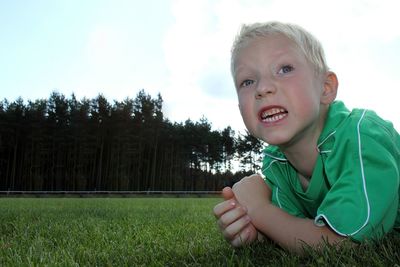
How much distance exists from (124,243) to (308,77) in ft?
5.81

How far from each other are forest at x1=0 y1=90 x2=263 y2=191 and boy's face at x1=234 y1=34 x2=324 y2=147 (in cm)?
5956

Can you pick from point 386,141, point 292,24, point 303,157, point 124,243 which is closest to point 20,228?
point 124,243

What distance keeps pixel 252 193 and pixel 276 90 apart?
0.68 m

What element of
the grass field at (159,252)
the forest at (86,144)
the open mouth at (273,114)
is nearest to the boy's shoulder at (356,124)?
the open mouth at (273,114)

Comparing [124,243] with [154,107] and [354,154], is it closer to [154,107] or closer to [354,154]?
[354,154]

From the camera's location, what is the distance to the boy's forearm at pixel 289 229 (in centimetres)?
217

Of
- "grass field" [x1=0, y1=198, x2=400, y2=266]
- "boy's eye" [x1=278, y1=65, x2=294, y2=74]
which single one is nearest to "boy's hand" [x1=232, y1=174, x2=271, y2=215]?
"grass field" [x1=0, y1=198, x2=400, y2=266]

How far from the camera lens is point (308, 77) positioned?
2430mm

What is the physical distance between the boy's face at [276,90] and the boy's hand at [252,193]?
0.37 m

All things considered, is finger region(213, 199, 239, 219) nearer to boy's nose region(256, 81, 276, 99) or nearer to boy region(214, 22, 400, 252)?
boy region(214, 22, 400, 252)

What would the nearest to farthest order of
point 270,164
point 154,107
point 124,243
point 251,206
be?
1. point 251,206
2. point 270,164
3. point 124,243
4. point 154,107

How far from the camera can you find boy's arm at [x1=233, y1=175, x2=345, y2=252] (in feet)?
7.21

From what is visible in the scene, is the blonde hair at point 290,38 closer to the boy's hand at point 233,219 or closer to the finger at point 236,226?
the boy's hand at point 233,219

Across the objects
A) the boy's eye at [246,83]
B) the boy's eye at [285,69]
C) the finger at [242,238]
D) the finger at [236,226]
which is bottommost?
the finger at [242,238]
